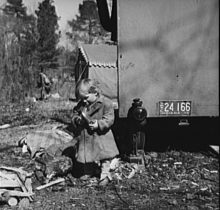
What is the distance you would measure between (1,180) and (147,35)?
82.8 inches

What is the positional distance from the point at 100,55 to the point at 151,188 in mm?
8124

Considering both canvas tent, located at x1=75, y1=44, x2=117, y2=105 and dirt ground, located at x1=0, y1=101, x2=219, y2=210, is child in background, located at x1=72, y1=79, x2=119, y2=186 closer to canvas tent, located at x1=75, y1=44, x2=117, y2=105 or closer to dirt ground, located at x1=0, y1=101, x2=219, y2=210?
dirt ground, located at x1=0, y1=101, x2=219, y2=210

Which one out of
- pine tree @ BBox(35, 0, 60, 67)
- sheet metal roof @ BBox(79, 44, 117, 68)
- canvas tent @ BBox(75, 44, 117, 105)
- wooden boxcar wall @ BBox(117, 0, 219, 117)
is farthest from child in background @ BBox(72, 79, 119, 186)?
sheet metal roof @ BBox(79, 44, 117, 68)

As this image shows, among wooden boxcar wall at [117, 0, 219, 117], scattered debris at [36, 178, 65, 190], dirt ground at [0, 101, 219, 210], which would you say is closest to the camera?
dirt ground at [0, 101, 219, 210]

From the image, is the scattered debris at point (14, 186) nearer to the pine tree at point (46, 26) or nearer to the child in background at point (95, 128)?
the child in background at point (95, 128)

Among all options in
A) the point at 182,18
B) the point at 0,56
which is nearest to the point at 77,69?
the point at 0,56

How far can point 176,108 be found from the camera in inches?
150

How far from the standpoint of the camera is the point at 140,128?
4434 millimetres

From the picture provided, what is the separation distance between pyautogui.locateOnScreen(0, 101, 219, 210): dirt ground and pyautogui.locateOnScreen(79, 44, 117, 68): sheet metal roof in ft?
19.9

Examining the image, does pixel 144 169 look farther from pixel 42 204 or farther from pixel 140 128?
pixel 42 204

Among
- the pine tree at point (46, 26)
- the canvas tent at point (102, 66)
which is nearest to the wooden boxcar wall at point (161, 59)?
the pine tree at point (46, 26)

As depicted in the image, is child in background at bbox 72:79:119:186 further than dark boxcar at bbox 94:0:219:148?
Yes

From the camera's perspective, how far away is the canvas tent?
1063 cm

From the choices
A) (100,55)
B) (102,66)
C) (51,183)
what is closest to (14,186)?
(51,183)
